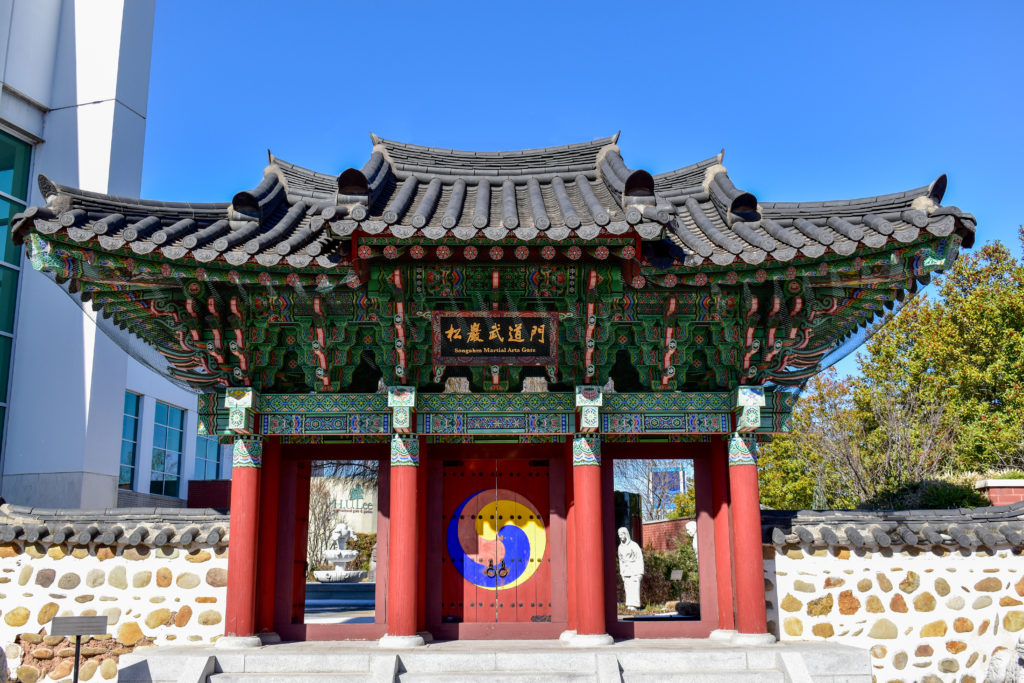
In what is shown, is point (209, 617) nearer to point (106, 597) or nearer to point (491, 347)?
point (106, 597)

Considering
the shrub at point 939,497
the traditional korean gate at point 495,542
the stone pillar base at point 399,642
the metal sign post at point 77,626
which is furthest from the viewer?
the shrub at point 939,497

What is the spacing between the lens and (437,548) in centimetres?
987

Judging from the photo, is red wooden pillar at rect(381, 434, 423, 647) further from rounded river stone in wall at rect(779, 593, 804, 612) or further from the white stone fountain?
the white stone fountain

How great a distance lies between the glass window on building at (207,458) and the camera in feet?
78.6

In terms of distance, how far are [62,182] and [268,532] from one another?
10.3 meters

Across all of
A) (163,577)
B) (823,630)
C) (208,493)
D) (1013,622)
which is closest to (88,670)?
(163,577)

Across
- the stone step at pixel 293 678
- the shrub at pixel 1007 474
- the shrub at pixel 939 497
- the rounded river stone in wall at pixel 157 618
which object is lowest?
the stone step at pixel 293 678

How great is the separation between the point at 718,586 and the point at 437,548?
11.1 feet

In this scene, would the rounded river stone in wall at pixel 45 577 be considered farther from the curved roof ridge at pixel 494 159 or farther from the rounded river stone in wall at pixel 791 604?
the rounded river stone in wall at pixel 791 604

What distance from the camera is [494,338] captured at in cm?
907

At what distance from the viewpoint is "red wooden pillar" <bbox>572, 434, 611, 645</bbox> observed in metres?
8.84

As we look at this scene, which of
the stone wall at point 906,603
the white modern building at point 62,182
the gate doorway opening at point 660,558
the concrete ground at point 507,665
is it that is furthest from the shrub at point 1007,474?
the white modern building at point 62,182

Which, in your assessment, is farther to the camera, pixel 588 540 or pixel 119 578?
pixel 119 578

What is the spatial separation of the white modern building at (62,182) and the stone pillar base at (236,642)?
25.7 ft
